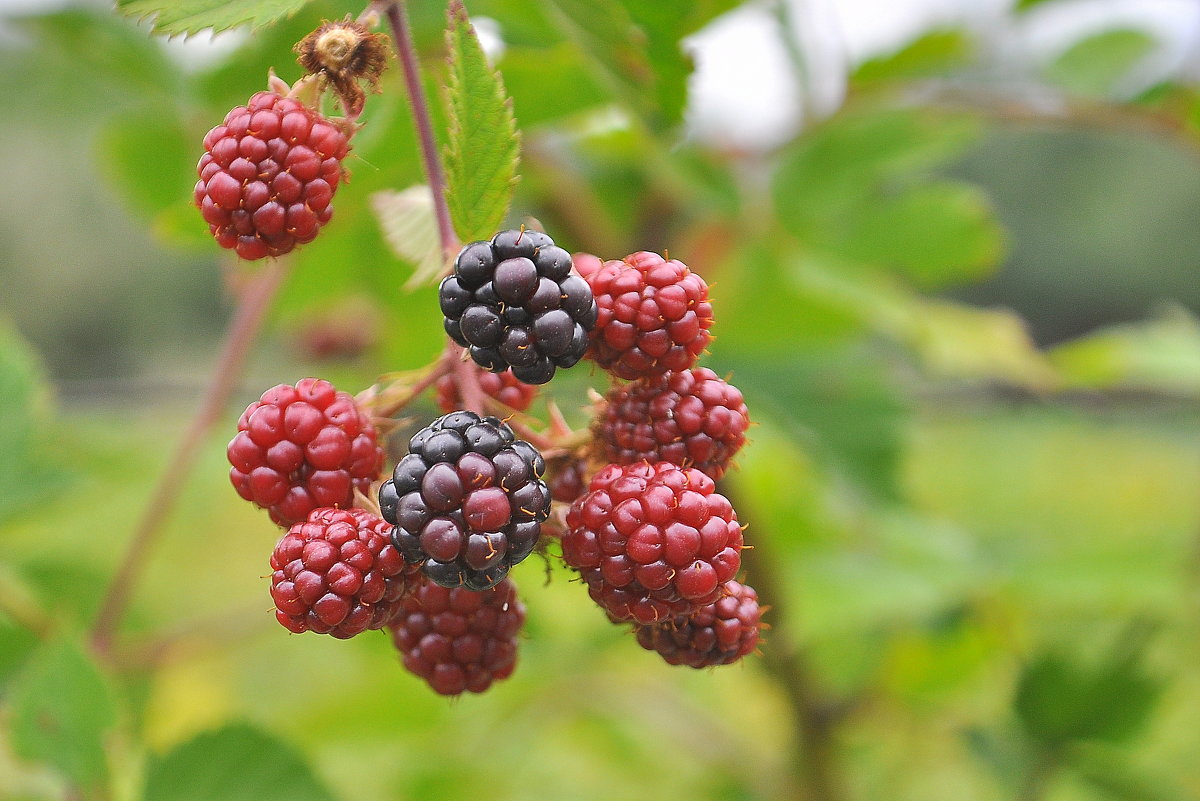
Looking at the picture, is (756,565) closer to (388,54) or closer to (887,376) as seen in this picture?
(887,376)

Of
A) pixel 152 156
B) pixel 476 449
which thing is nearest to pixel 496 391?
pixel 476 449

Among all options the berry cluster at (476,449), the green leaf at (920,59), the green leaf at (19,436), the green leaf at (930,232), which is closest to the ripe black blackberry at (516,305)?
the berry cluster at (476,449)

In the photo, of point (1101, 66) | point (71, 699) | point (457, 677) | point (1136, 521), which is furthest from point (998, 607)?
point (1136, 521)

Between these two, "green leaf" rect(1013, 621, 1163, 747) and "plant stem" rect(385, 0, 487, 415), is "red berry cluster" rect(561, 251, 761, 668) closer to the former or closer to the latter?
Result: "plant stem" rect(385, 0, 487, 415)

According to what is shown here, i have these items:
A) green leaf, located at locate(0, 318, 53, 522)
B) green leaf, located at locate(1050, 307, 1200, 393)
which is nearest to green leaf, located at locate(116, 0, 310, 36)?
green leaf, located at locate(0, 318, 53, 522)

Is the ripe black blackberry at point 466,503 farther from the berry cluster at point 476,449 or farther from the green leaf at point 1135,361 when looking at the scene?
the green leaf at point 1135,361
